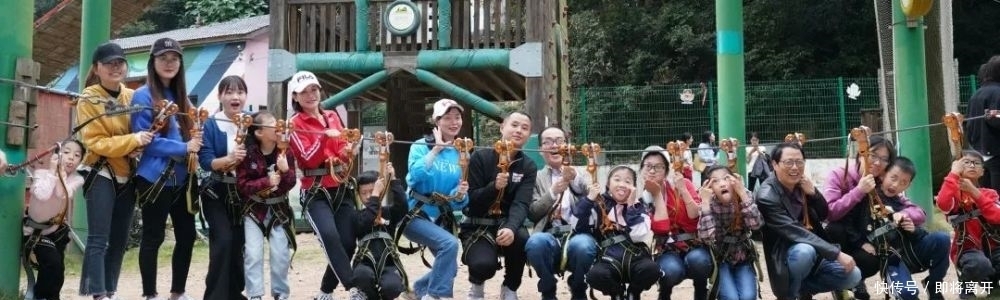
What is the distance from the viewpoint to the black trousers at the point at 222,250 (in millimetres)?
4770

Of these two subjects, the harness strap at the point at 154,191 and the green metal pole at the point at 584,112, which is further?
the green metal pole at the point at 584,112

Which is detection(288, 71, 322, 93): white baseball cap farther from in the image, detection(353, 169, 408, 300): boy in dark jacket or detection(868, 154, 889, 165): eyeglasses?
detection(868, 154, 889, 165): eyeglasses

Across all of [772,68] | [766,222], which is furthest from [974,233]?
[772,68]

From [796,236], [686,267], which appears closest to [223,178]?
[686,267]

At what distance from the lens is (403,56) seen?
35.9ft

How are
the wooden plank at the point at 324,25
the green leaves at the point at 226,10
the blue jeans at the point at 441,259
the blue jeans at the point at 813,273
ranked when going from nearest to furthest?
the blue jeans at the point at 813,273
the blue jeans at the point at 441,259
the wooden plank at the point at 324,25
the green leaves at the point at 226,10

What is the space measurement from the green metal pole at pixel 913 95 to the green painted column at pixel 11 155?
7.50 m

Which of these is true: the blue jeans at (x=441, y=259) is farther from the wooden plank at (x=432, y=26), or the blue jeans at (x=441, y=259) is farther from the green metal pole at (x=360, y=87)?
the wooden plank at (x=432, y=26)

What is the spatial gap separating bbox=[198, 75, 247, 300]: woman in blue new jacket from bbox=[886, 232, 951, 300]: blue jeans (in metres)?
3.58

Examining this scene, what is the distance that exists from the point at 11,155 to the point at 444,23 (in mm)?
5923

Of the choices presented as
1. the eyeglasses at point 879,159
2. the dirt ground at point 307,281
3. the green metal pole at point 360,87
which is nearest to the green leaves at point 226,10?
the green metal pole at point 360,87

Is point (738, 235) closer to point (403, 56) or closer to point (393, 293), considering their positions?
point (393, 293)

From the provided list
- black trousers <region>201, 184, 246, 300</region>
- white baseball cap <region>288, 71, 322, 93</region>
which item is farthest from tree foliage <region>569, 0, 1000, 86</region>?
black trousers <region>201, 184, 246, 300</region>

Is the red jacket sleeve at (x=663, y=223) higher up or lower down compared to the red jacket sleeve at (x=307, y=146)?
lower down
